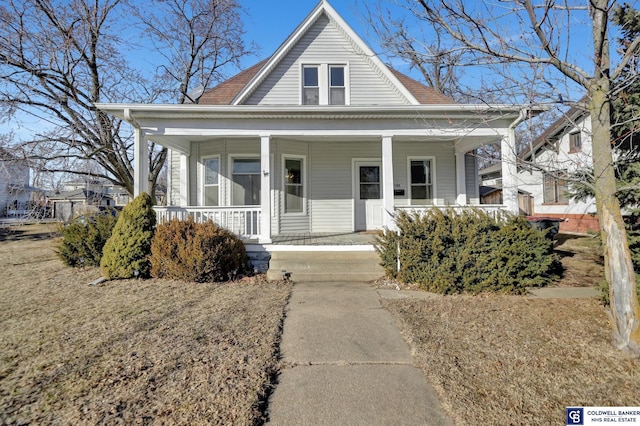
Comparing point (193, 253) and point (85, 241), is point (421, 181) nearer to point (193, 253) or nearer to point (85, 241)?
point (193, 253)

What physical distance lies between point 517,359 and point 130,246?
6921mm

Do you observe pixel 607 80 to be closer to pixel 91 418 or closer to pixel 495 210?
pixel 495 210

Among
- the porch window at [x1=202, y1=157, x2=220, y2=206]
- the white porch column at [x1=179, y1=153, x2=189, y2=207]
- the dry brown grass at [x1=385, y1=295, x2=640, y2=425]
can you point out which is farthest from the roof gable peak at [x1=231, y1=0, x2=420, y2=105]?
the dry brown grass at [x1=385, y1=295, x2=640, y2=425]

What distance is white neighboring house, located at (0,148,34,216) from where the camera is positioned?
34.7 ft

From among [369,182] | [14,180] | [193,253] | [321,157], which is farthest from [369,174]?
[14,180]

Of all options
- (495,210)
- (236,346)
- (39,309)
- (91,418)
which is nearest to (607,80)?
(495,210)

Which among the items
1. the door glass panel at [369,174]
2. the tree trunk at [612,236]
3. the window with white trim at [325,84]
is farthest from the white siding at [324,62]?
the tree trunk at [612,236]

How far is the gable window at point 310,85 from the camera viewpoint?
993 cm

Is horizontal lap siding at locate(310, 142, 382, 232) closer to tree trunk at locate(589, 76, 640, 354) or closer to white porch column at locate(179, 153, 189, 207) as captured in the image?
white porch column at locate(179, 153, 189, 207)

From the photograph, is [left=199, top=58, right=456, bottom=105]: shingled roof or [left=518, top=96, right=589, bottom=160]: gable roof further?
[left=199, top=58, right=456, bottom=105]: shingled roof

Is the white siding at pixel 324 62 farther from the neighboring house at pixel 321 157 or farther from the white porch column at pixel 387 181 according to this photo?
the white porch column at pixel 387 181

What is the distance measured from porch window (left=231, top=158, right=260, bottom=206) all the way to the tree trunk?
7.68 metres

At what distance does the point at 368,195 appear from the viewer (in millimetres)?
10438

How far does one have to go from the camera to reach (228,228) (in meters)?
7.91
